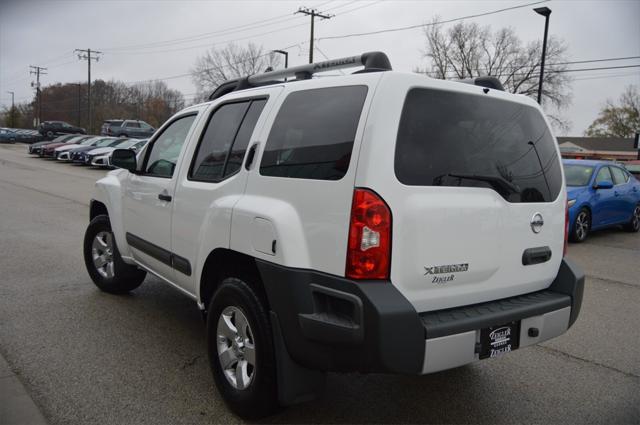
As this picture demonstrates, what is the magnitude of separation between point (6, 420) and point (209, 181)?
5.88 ft

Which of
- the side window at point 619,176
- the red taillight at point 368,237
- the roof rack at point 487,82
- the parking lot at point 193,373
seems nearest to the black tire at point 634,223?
the side window at point 619,176

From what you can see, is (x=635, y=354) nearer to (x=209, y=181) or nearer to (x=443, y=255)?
(x=443, y=255)

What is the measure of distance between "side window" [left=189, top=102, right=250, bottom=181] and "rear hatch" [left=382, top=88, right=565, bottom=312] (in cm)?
136

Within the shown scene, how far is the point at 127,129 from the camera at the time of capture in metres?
38.5

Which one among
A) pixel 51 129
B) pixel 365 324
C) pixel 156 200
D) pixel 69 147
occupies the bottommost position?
pixel 365 324

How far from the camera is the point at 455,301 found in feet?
9.21

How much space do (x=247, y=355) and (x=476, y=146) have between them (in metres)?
1.72

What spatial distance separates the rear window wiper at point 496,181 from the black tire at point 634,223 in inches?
400

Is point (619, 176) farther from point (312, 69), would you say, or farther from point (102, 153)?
point (102, 153)

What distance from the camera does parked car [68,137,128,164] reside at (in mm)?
25922

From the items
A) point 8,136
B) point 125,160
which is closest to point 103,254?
point 125,160

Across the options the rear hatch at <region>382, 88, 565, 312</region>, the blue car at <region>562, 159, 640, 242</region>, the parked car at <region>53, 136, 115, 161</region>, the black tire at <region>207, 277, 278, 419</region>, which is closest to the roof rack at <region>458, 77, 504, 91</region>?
the rear hatch at <region>382, 88, 565, 312</region>

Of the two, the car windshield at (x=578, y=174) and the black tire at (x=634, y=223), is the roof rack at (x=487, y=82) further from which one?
the black tire at (x=634, y=223)

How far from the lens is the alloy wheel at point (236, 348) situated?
3037mm
